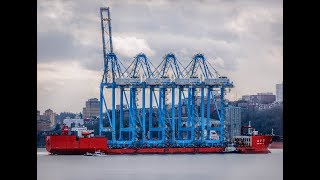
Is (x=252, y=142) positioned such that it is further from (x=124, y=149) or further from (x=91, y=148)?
(x=91, y=148)

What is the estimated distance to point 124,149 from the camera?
36.8 meters

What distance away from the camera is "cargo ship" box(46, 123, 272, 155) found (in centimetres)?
3494

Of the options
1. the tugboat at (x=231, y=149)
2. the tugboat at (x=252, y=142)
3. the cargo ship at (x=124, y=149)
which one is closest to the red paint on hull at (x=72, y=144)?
the cargo ship at (x=124, y=149)

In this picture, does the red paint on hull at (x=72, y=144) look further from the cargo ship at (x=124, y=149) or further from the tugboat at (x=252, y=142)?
the tugboat at (x=252, y=142)

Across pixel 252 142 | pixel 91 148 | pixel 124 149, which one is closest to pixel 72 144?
pixel 91 148

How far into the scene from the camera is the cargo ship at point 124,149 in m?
34.9

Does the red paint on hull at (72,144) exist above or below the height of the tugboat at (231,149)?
above

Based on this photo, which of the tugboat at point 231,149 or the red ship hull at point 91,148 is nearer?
the red ship hull at point 91,148

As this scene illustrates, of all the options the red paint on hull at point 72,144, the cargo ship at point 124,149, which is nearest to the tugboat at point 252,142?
the cargo ship at point 124,149

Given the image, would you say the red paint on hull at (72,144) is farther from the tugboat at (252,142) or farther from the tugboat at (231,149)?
the tugboat at (252,142)
